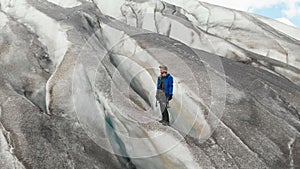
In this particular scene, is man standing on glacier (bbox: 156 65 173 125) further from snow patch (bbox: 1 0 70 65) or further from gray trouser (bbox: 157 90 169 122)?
snow patch (bbox: 1 0 70 65)

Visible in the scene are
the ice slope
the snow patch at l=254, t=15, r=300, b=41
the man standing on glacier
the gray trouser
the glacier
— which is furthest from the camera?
the snow patch at l=254, t=15, r=300, b=41

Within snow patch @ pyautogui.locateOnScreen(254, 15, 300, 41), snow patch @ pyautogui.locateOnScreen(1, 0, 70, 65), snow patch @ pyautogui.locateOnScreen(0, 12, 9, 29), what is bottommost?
snow patch @ pyautogui.locateOnScreen(0, 12, 9, 29)

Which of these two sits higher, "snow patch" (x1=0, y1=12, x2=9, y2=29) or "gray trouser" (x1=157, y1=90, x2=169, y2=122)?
"gray trouser" (x1=157, y1=90, x2=169, y2=122)

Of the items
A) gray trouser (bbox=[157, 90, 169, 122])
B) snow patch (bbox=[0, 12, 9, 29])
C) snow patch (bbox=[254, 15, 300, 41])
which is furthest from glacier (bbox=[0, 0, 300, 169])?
snow patch (bbox=[254, 15, 300, 41])

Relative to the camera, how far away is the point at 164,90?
1226 cm

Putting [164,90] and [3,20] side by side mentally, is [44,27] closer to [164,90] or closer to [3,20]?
[3,20]

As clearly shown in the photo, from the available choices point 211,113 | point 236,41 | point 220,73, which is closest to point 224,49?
point 236,41

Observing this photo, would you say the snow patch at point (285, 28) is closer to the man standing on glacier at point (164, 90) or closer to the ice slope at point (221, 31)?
the ice slope at point (221, 31)

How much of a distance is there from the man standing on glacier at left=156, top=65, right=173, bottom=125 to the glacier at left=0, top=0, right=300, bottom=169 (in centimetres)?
45

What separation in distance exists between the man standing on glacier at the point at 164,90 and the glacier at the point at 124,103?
445 mm

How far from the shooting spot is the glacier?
11641 mm

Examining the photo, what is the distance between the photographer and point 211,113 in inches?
509

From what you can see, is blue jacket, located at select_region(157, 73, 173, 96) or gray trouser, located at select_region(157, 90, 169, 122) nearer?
blue jacket, located at select_region(157, 73, 173, 96)

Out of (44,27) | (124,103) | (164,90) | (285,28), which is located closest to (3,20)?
(44,27)
